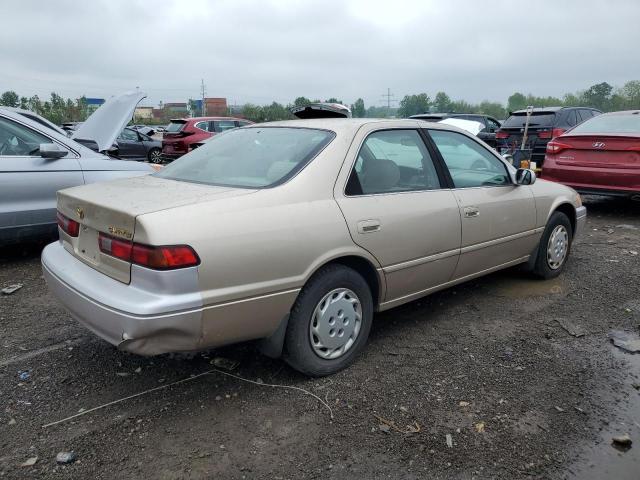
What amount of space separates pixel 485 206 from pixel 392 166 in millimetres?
910

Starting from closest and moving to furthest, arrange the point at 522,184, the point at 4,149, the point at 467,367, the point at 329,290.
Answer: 1. the point at 329,290
2. the point at 467,367
3. the point at 522,184
4. the point at 4,149

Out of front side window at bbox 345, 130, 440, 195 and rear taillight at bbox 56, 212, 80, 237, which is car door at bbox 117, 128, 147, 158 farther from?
front side window at bbox 345, 130, 440, 195

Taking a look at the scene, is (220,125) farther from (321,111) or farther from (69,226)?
(69,226)

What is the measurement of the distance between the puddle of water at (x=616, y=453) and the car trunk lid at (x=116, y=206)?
2.09 metres

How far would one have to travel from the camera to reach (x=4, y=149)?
5074 millimetres

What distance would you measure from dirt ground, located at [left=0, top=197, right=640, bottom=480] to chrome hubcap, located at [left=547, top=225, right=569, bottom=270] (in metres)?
0.77

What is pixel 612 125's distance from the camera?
762cm

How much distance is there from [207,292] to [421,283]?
164cm

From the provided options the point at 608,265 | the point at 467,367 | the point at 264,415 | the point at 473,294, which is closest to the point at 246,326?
the point at 264,415

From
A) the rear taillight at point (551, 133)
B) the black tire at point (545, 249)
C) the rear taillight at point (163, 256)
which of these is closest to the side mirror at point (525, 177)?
the black tire at point (545, 249)

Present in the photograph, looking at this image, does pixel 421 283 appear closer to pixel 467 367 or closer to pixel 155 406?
pixel 467 367

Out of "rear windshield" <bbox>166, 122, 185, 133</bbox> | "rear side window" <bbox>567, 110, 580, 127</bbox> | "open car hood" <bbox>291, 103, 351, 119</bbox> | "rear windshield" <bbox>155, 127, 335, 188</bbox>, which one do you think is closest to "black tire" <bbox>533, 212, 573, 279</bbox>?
"open car hood" <bbox>291, 103, 351, 119</bbox>

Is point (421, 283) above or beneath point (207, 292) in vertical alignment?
beneath

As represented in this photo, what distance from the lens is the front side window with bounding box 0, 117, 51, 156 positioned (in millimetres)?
5105
